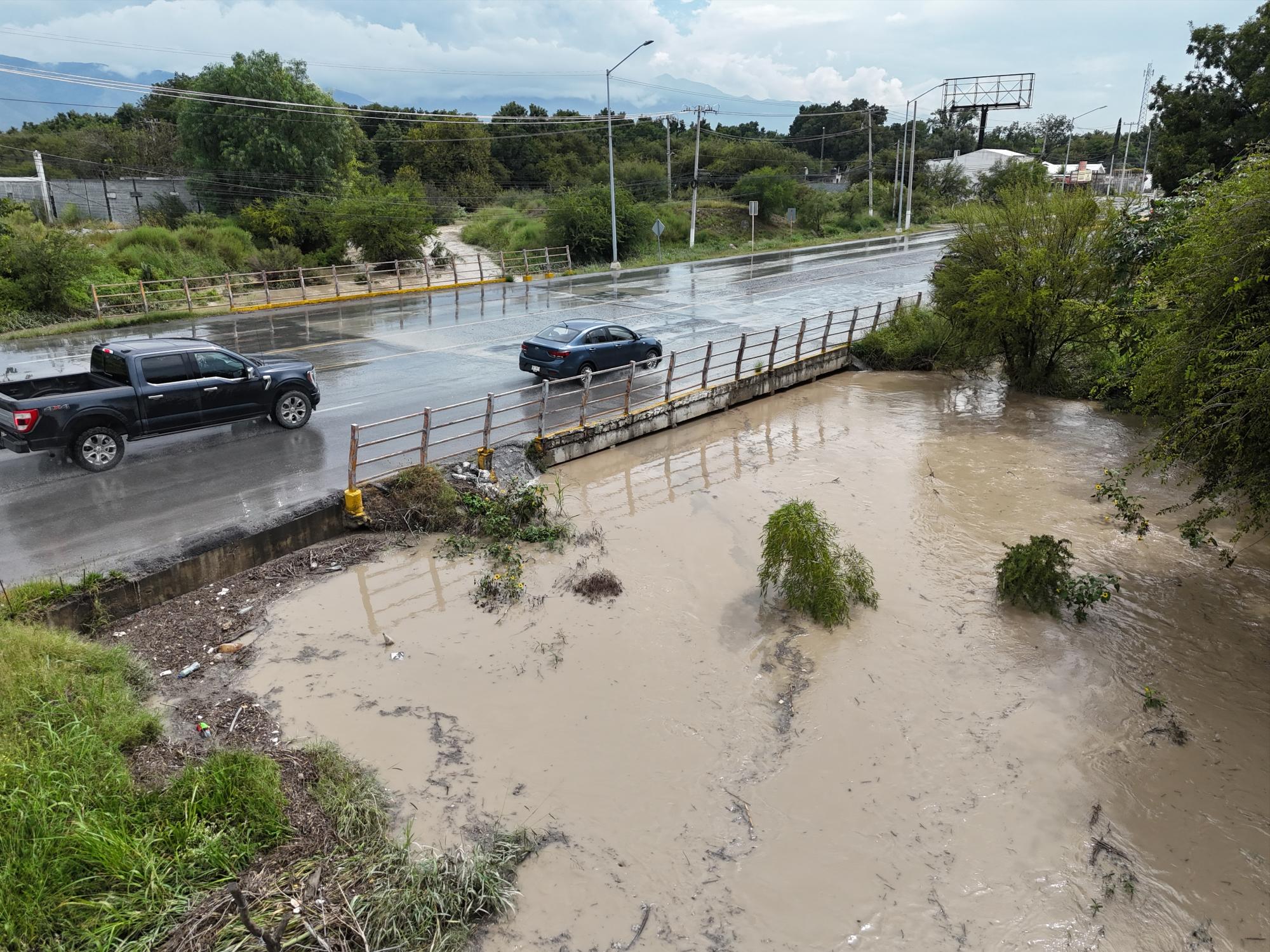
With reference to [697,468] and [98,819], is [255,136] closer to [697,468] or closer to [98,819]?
[697,468]

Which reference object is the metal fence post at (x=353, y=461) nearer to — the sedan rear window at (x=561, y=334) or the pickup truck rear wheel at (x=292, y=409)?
the pickup truck rear wheel at (x=292, y=409)

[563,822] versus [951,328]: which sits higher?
[951,328]

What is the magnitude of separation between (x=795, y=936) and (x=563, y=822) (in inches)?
82.2

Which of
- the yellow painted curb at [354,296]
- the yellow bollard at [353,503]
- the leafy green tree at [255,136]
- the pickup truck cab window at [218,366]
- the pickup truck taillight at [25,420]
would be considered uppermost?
the leafy green tree at [255,136]

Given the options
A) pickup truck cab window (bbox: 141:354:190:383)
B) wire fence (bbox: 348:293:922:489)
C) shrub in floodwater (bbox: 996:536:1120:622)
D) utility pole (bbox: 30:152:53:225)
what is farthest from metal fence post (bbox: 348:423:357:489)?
utility pole (bbox: 30:152:53:225)

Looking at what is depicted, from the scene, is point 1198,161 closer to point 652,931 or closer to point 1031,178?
point 1031,178

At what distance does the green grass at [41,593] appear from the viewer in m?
8.53

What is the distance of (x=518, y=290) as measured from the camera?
31.3m

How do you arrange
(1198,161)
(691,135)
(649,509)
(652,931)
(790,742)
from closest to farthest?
(652,931), (790,742), (649,509), (1198,161), (691,135)

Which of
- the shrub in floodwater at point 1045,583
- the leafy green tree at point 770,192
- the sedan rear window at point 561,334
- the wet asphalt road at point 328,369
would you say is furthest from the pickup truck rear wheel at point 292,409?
the leafy green tree at point 770,192

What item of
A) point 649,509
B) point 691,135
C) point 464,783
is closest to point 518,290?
point 649,509

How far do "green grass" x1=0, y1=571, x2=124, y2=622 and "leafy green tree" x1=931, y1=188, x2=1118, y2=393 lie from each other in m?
17.5

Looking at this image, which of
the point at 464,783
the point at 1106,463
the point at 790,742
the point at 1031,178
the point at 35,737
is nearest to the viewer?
the point at 35,737

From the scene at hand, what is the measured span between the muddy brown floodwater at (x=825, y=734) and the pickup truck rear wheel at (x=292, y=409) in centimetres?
445
